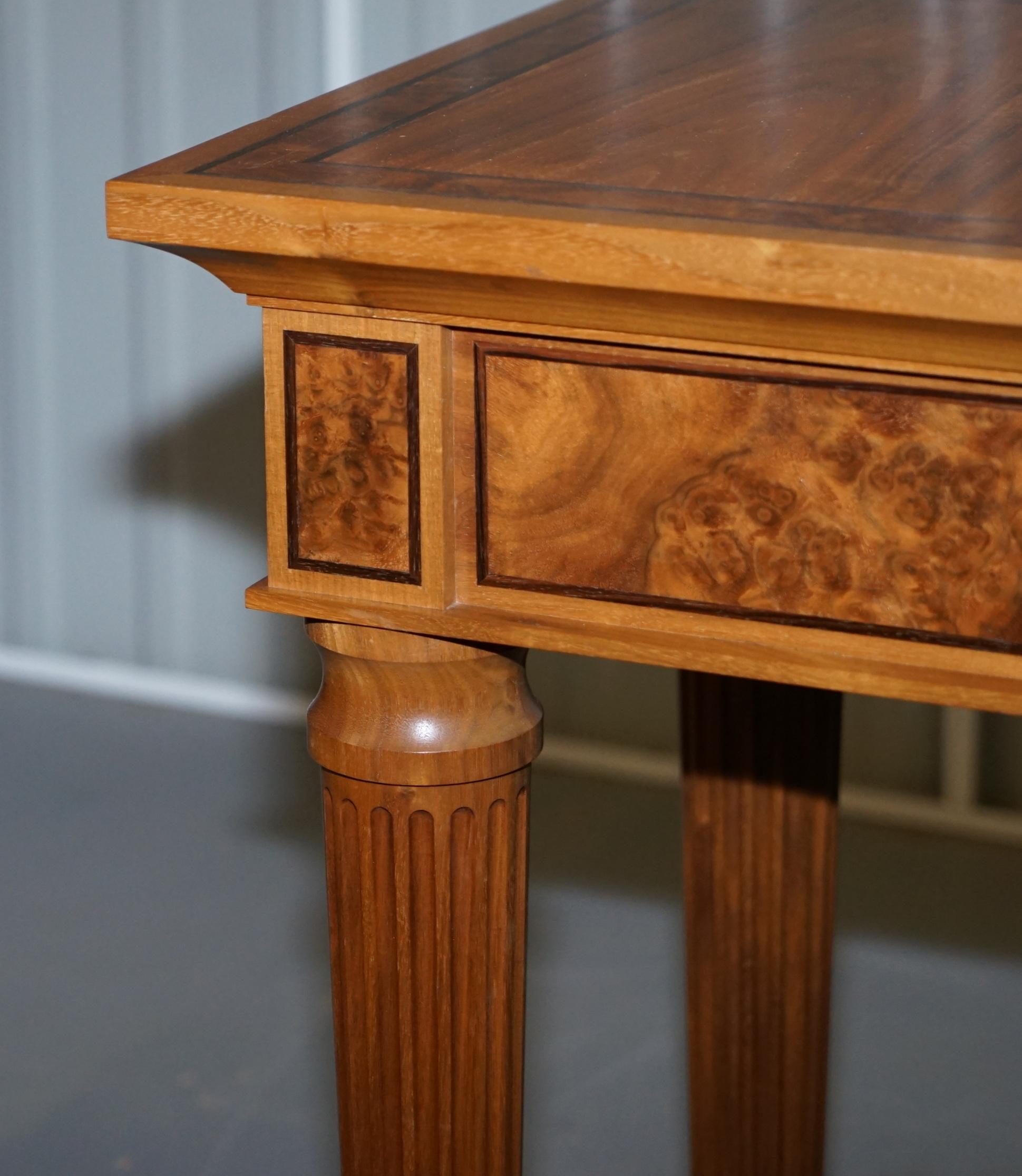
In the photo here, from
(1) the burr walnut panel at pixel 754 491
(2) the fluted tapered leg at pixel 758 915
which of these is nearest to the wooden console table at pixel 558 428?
(1) the burr walnut panel at pixel 754 491

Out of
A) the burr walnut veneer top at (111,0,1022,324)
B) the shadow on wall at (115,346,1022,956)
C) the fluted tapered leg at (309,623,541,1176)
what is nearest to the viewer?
the burr walnut veneer top at (111,0,1022,324)

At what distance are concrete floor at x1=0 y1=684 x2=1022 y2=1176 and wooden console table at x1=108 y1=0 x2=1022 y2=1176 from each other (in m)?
0.57

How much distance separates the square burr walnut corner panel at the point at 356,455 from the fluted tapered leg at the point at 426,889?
0.03m

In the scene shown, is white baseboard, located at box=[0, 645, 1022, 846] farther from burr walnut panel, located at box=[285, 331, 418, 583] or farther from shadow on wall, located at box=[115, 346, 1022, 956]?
burr walnut panel, located at box=[285, 331, 418, 583]

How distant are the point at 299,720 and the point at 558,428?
1.45 metres

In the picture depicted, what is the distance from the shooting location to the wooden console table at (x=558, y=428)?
0.55 meters

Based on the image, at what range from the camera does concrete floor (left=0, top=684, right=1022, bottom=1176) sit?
1250mm

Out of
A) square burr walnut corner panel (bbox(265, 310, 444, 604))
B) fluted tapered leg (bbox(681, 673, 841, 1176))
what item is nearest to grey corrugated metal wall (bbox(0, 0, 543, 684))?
fluted tapered leg (bbox(681, 673, 841, 1176))

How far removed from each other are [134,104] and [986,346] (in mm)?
1554

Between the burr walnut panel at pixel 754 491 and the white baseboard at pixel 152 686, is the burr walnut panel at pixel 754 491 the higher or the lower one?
the higher one

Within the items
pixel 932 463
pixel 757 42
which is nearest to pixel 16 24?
pixel 757 42

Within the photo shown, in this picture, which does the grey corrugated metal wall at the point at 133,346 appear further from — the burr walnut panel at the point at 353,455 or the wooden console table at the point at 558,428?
the burr walnut panel at the point at 353,455

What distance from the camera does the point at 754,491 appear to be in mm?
581

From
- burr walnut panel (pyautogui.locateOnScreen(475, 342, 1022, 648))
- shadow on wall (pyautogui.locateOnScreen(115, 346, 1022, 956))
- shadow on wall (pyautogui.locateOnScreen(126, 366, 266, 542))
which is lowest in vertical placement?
shadow on wall (pyautogui.locateOnScreen(115, 346, 1022, 956))
